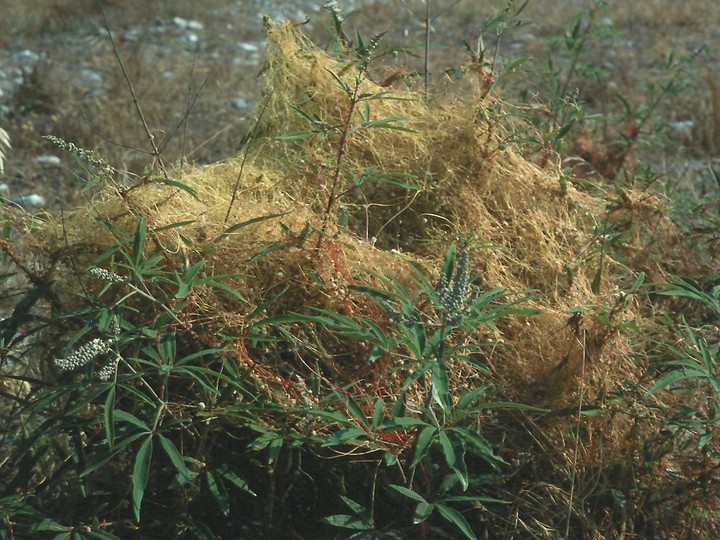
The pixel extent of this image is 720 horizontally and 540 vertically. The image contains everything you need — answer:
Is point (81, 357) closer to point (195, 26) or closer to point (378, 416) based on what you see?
point (378, 416)

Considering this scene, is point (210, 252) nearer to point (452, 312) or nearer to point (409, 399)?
point (409, 399)

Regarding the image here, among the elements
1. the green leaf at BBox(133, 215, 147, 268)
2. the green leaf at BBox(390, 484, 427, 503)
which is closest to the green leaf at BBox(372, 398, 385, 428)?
the green leaf at BBox(390, 484, 427, 503)

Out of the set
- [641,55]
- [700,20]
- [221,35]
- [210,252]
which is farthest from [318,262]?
[700,20]

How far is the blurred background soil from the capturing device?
4227 mm

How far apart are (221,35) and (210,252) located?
5.14m

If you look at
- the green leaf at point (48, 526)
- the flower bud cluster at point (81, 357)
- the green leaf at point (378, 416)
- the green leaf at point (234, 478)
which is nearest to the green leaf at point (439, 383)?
the green leaf at point (378, 416)

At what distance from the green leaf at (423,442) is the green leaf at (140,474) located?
426 mm

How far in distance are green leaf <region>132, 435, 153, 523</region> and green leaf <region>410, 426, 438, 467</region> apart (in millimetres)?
426

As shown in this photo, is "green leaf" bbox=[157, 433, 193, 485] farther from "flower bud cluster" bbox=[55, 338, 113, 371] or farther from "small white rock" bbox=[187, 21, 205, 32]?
"small white rock" bbox=[187, 21, 205, 32]

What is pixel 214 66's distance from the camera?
5.73 metres

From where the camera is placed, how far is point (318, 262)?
191 cm

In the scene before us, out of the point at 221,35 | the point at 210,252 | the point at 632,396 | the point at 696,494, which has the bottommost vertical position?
the point at 221,35

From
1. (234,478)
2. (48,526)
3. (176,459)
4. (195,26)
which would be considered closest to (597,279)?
(234,478)

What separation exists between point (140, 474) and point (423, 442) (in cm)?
45
